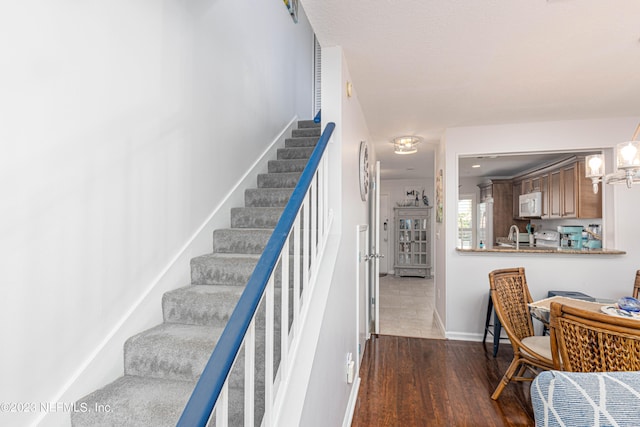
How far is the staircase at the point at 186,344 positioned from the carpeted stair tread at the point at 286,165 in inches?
17.9

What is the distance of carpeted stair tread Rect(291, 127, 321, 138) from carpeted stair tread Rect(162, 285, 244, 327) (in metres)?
2.34

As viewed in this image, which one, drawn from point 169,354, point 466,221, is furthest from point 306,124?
point 466,221

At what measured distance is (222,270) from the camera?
2057mm

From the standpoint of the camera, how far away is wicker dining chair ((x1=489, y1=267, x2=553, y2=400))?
2.44 m

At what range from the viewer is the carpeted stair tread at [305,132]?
3.78 metres

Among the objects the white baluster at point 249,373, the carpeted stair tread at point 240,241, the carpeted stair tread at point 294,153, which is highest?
the carpeted stair tread at point 294,153

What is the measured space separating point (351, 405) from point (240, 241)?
142cm

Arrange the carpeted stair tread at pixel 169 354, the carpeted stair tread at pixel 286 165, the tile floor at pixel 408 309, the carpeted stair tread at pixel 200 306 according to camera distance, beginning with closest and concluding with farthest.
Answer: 1. the carpeted stair tread at pixel 169 354
2. the carpeted stair tread at pixel 200 306
3. the carpeted stair tread at pixel 286 165
4. the tile floor at pixel 408 309

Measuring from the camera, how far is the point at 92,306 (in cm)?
150

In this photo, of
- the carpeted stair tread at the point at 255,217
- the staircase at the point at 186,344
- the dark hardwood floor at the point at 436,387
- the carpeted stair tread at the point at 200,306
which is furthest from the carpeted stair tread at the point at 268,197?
the dark hardwood floor at the point at 436,387

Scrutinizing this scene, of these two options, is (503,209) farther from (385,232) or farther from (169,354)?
(169,354)

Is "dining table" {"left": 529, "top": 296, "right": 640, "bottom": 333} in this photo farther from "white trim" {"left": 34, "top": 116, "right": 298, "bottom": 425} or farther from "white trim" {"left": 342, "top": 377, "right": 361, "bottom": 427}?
"white trim" {"left": 34, "top": 116, "right": 298, "bottom": 425}

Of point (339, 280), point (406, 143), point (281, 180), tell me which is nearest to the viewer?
point (339, 280)

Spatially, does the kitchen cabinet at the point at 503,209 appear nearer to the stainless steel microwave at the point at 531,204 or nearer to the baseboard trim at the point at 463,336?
the stainless steel microwave at the point at 531,204
